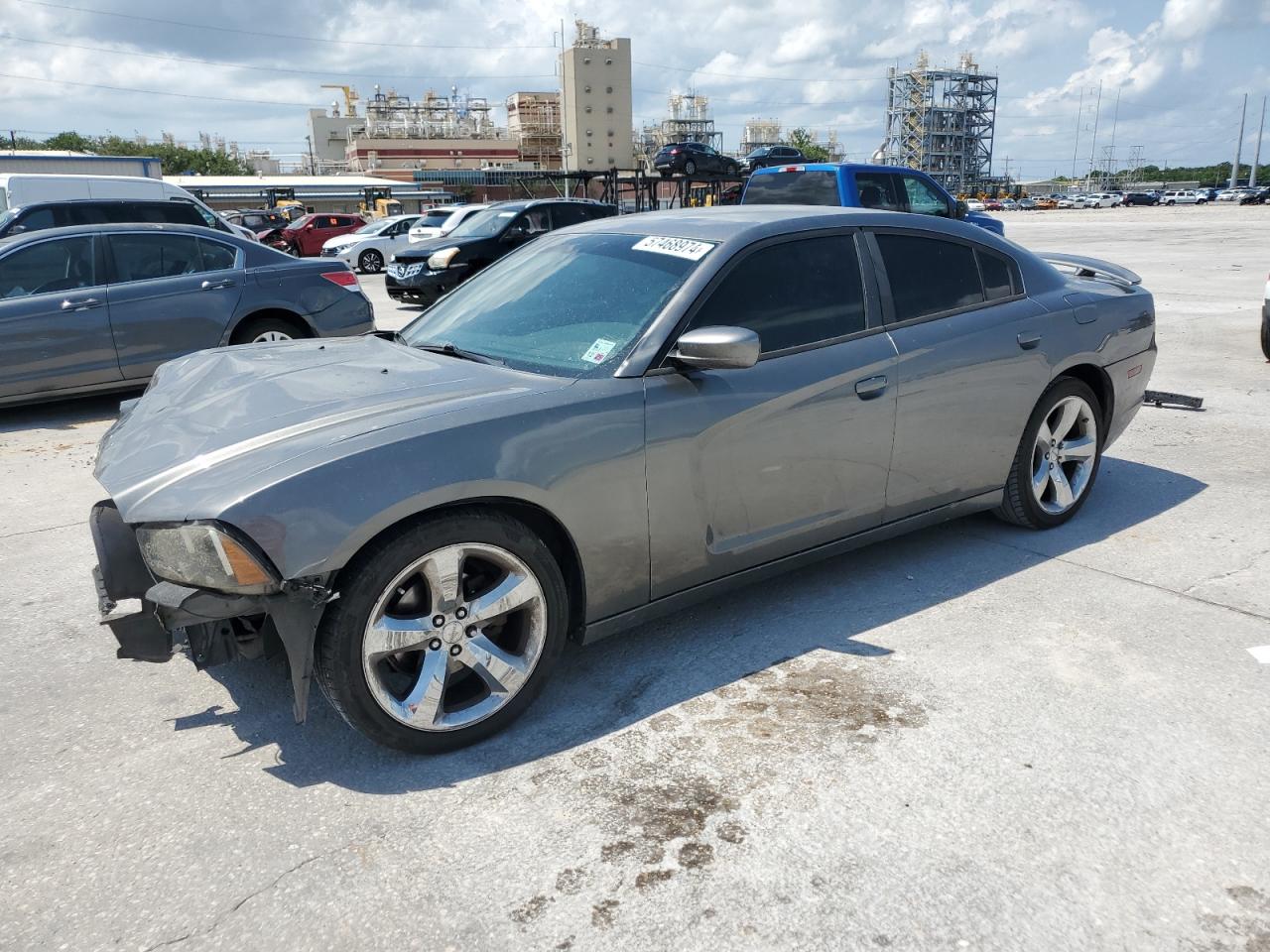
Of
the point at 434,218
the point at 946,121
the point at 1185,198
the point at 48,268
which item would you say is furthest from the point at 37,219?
the point at 946,121

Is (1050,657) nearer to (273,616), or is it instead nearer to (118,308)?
(273,616)

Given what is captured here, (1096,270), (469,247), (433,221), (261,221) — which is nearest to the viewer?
(1096,270)

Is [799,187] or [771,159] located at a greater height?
[771,159]

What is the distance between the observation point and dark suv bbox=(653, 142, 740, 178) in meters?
29.0

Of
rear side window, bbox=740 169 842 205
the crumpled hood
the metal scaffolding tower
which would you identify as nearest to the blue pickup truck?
rear side window, bbox=740 169 842 205

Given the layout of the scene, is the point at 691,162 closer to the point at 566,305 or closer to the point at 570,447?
the point at 566,305

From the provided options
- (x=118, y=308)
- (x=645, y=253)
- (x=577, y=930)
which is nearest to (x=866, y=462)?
(x=645, y=253)

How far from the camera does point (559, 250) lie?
4055 millimetres

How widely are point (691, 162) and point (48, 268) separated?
23.9m

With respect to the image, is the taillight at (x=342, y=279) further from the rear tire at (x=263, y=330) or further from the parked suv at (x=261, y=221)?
the parked suv at (x=261, y=221)

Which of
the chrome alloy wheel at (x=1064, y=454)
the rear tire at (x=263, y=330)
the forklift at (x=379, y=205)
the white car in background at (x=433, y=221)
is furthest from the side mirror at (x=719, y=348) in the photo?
the forklift at (x=379, y=205)

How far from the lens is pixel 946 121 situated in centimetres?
14000

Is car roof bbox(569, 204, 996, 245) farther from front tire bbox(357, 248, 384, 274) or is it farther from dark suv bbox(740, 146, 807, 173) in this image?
dark suv bbox(740, 146, 807, 173)

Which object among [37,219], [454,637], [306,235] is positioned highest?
[37,219]
